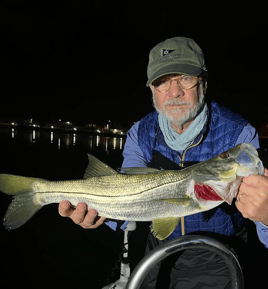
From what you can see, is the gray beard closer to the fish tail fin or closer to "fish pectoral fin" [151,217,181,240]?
"fish pectoral fin" [151,217,181,240]

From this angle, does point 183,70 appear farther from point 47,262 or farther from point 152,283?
point 47,262

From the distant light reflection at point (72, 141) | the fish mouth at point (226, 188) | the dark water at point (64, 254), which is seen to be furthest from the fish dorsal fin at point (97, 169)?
the distant light reflection at point (72, 141)

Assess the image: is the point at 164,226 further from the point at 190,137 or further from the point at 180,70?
the point at 180,70

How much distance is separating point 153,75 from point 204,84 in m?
0.75

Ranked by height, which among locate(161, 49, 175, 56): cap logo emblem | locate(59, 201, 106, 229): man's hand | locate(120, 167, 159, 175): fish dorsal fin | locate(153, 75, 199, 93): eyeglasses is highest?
locate(161, 49, 175, 56): cap logo emblem

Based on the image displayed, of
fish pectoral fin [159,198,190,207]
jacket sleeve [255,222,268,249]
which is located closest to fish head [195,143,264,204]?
fish pectoral fin [159,198,190,207]

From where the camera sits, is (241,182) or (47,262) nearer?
(241,182)

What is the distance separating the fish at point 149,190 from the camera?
7.25 feet

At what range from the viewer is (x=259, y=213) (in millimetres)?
2045

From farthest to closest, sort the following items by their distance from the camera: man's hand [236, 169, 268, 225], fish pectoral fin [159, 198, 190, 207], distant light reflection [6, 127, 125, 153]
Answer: distant light reflection [6, 127, 125, 153] < fish pectoral fin [159, 198, 190, 207] < man's hand [236, 169, 268, 225]

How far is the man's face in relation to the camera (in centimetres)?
296

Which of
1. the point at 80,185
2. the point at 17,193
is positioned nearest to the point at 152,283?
the point at 80,185

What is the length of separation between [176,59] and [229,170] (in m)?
1.56

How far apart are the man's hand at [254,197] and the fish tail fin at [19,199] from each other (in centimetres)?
240
